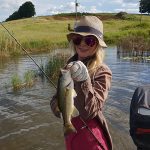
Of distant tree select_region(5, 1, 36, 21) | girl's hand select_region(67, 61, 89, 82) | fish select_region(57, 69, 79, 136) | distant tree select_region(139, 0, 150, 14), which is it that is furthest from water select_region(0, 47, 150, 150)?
distant tree select_region(139, 0, 150, 14)

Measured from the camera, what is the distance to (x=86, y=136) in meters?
3.69

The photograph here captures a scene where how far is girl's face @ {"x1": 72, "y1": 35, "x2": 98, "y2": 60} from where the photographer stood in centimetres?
374

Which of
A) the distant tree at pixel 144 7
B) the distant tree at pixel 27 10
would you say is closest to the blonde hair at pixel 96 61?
the distant tree at pixel 27 10

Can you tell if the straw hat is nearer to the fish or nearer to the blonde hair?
the blonde hair

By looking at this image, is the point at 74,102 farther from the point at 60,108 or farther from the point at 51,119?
the point at 51,119

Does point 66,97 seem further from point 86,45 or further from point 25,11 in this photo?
point 25,11

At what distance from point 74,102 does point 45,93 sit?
1074cm

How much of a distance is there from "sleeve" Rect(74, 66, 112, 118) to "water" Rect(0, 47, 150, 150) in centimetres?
488

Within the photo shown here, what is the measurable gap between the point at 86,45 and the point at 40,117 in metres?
7.18

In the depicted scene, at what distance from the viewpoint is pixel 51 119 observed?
10.4 metres

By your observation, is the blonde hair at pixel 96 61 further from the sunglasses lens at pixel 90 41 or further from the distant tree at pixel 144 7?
the distant tree at pixel 144 7

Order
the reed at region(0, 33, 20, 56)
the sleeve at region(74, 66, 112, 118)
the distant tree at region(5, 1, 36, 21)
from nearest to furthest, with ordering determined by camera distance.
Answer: the sleeve at region(74, 66, 112, 118) → the reed at region(0, 33, 20, 56) → the distant tree at region(5, 1, 36, 21)

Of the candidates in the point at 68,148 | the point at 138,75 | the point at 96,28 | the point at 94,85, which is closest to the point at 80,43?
the point at 96,28

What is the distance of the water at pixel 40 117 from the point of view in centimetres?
867
